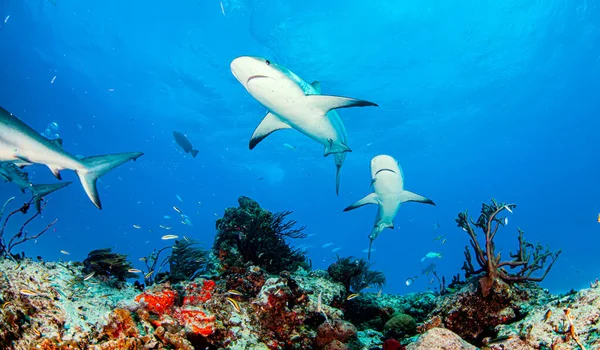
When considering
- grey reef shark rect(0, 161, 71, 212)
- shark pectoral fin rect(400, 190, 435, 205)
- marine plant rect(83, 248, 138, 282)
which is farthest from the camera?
shark pectoral fin rect(400, 190, 435, 205)

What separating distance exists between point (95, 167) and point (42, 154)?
2.18 ft

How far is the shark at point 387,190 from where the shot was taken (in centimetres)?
749

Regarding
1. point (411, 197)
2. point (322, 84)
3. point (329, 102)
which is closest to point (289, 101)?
point (329, 102)

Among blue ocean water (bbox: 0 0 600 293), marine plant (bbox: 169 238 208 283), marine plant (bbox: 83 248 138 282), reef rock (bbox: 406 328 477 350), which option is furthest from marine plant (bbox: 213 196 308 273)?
reef rock (bbox: 406 328 477 350)

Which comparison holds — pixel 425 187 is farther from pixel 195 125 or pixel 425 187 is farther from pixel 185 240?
pixel 185 240

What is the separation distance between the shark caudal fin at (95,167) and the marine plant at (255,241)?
3566 mm

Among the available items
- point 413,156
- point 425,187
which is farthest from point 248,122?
point 425,187

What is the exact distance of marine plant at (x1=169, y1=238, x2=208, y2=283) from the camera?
27.7ft

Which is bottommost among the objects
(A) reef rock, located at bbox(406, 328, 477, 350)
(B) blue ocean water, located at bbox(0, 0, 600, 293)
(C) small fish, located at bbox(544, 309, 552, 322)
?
(A) reef rock, located at bbox(406, 328, 477, 350)

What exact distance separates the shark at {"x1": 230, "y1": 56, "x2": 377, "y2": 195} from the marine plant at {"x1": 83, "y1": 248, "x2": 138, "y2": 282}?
3.92 meters

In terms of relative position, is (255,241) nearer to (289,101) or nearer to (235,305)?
(235,305)

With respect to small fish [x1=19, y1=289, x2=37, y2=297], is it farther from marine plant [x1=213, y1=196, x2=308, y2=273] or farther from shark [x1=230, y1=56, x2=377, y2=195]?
shark [x1=230, y1=56, x2=377, y2=195]

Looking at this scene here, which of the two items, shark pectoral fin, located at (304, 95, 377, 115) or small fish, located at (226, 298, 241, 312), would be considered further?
shark pectoral fin, located at (304, 95, 377, 115)

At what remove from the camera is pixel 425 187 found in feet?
260
